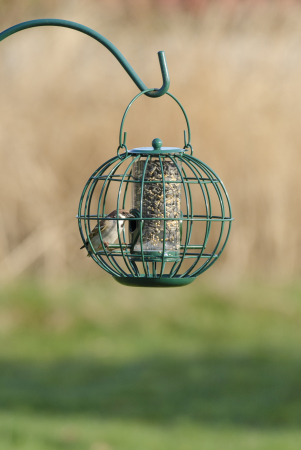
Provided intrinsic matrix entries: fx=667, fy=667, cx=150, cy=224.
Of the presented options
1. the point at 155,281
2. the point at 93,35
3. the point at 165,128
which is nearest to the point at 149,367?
the point at 165,128

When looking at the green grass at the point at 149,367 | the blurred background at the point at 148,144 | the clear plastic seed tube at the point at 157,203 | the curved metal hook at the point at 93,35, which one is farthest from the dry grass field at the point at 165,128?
the curved metal hook at the point at 93,35

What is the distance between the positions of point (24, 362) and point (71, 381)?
93cm

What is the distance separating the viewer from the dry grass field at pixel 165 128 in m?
11.0

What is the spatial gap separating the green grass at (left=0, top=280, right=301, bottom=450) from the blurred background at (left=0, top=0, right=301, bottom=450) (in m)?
0.03

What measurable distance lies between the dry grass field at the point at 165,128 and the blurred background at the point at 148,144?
0.02m

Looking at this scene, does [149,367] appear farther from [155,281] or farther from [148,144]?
[155,281]

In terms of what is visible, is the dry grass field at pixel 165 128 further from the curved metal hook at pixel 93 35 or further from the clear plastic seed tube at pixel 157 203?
the curved metal hook at pixel 93 35

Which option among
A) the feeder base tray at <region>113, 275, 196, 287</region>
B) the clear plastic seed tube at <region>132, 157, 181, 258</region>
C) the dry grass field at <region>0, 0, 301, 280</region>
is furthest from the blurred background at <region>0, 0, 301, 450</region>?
the feeder base tray at <region>113, 275, 196, 287</region>

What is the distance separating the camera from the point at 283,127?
11.2 m

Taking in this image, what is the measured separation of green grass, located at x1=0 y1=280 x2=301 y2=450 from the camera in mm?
7238

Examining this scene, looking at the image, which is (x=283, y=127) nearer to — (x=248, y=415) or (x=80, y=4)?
(x=80, y=4)

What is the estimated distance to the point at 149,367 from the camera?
9555mm

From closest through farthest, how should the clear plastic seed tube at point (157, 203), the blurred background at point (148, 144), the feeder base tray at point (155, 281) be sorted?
the feeder base tray at point (155, 281) < the clear plastic seed tube at point (157, 203) < the blurred background at point (148, 144)

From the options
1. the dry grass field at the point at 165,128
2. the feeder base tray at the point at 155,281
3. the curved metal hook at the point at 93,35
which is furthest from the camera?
the dry grass field at the point at 165,128
